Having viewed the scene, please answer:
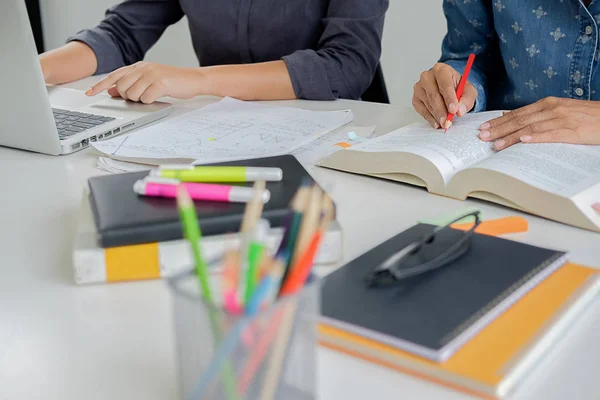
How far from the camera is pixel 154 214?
0.69 meters

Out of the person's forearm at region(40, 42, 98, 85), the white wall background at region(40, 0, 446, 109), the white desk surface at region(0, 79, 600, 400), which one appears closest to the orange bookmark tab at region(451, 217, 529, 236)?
the white desk surface at region(0, 79, 600, 400)

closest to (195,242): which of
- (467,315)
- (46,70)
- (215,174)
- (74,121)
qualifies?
(467,315)

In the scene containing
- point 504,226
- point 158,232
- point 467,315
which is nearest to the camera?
point 467,315

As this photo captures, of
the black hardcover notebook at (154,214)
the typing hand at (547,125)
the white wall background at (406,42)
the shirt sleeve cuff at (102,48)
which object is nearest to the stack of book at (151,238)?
the black hardcover notebook at (154,214)

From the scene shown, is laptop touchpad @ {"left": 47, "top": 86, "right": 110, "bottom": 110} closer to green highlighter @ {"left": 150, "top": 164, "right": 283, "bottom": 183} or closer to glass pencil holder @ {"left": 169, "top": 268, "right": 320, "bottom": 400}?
green highlighter @ {"left": 150, "top": 164, "right": 283, "bottom": 183}

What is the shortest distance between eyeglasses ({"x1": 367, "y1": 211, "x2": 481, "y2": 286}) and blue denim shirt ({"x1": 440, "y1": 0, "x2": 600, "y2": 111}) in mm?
608

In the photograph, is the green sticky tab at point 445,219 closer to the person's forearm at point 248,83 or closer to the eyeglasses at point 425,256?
the eyeglasses at point 425,256

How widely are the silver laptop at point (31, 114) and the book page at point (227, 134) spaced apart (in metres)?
0.06

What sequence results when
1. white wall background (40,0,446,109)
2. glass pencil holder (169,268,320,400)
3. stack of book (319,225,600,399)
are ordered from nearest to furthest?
glass pencil holder (169,268,320,400) → stack of book (319,225,600,399) → white wall background (40,0,446,109)

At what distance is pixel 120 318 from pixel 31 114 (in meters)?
0.52

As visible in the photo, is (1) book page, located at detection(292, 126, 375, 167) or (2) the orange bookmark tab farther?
(1) book page, located at detection(292, 126, 375, 167)

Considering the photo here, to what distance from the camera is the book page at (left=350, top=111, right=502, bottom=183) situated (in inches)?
35.3

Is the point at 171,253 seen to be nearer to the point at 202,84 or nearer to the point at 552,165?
the point at 552,165

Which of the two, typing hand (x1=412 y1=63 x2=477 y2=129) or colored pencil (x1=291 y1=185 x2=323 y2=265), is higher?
colored pencil (x1=291 y1=185 x2=323 y2=265)
